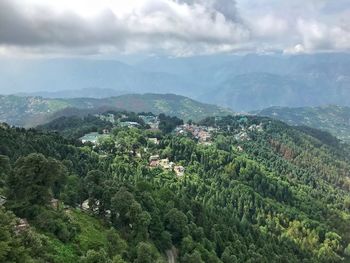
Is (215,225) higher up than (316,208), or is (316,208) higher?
(215,225)

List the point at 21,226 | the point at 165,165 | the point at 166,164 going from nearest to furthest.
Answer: the point at 21,226, the point at 165,165, the point at 166,164

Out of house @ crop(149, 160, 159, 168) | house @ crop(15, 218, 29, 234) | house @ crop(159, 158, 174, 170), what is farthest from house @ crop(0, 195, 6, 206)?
house @ crop(159, 158, 174, 170)

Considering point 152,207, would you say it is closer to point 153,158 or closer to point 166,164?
point 166,164

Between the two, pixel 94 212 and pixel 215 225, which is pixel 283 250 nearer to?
pixel 215 225

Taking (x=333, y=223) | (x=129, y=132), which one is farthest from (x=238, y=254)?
A: (x=129, y=132)

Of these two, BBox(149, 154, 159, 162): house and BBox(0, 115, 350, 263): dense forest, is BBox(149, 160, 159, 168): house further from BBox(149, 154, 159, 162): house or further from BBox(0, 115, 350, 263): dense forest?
BBox(0, 115, 350, 263): dense forest

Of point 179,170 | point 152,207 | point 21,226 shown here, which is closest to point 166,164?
point 179,170
